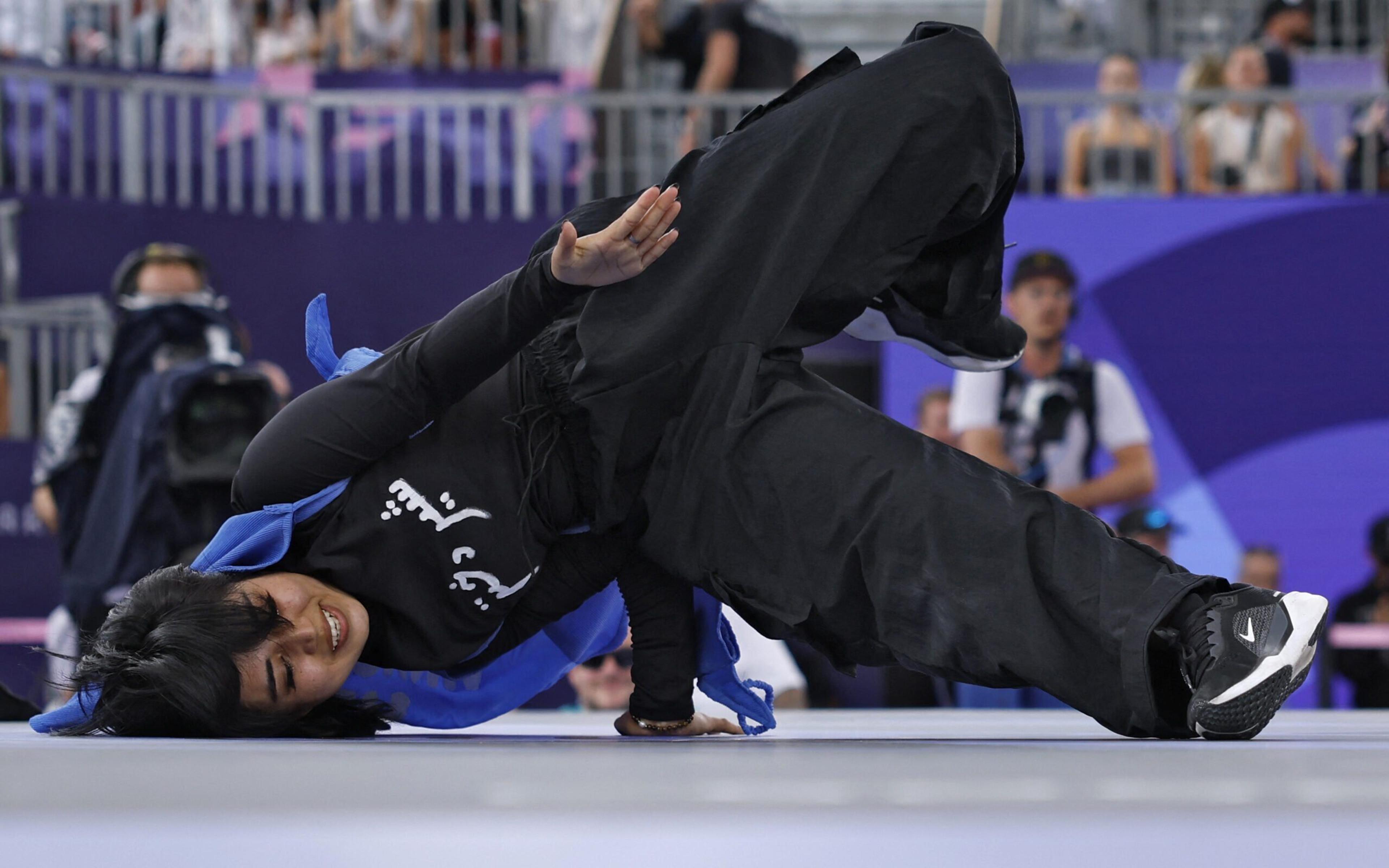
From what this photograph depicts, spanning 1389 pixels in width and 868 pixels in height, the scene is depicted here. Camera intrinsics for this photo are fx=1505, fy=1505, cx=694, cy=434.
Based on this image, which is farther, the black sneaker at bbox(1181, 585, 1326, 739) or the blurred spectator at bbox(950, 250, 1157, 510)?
the blurred spectator at bbox(950, 250, 1157, 510)

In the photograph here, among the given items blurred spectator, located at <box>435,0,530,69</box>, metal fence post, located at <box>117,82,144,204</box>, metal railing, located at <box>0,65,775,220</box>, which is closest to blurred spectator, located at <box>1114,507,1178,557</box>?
metal railing, located at <box>0,65,775,220</box>

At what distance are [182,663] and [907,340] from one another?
99 centimetres

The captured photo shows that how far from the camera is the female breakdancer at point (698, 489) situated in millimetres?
1575

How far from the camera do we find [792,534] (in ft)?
5.52

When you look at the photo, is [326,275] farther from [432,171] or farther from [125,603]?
[125,603]

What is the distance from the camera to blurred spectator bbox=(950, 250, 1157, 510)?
3564 mm

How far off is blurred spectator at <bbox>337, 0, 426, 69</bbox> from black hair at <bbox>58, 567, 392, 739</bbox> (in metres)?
5.10

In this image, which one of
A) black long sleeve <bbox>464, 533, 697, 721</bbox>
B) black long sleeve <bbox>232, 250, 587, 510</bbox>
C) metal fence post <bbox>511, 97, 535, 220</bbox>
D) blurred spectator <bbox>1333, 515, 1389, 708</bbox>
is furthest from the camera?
metal fence post <bbox>511, 97, 535, 220</bbox>

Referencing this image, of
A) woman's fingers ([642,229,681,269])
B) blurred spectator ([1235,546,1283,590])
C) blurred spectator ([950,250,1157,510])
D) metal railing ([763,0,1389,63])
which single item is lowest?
blurred spectator ([1235,546,1283,590])

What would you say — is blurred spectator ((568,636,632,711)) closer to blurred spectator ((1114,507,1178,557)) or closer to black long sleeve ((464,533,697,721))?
blurred spectator ((1114,507,1178,557))

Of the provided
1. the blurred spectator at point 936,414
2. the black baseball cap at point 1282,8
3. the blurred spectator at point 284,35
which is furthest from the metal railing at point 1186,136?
the blurred spectator at point 284,35

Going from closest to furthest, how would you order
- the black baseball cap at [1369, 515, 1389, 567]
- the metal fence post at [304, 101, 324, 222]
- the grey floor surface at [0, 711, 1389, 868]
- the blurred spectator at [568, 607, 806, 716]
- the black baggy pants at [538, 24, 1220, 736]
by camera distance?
the grey floor surface at [0, 711, 1389, 868] → the black baggy pants at [538, 24, 1220, 736] → the blurred spectator at [568, 607, 806, 716] → the black baseball cap at [1369, 515, 1389, 567] → the metal fence post at [304, 101, 324, 222]

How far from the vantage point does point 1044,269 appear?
3.78 metres

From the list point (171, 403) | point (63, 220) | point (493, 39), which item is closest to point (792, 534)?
point (171, 403)
